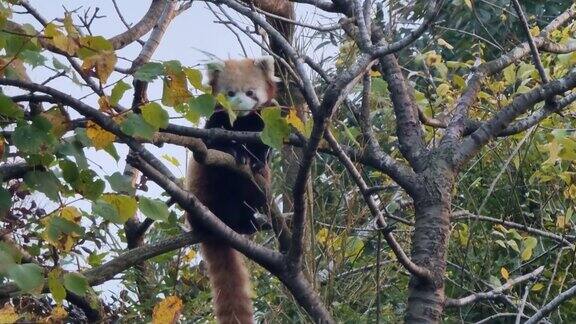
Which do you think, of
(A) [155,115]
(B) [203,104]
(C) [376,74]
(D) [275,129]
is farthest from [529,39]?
(A) [155,115]

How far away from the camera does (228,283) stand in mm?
4008

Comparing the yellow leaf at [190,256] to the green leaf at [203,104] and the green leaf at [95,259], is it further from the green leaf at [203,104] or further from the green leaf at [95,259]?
the green leaf at [203,104]

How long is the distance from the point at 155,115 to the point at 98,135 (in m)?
0.23

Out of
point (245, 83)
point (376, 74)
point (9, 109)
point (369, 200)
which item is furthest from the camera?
point (245, 83)

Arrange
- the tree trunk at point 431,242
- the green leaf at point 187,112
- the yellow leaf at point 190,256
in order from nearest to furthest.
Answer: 1. the green leaf at point 187,112
2. the tree trunk at point 431,242
3. the yellow leaf at point 190,256

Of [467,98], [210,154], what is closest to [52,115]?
[210,154]

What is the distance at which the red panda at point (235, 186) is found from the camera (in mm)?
3934

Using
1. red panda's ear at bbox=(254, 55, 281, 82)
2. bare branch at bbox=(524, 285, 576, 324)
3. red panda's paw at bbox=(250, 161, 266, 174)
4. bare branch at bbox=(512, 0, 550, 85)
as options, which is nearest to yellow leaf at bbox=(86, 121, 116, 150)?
bare branch at bbox=(524, 285, 576, 324)

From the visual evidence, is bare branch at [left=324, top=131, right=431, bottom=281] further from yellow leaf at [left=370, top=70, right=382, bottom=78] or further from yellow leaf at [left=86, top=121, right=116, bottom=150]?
yellow leaf at [left=370, top=70, right=382, bottom=78]

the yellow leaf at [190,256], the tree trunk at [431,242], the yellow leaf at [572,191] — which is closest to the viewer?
the tree trunk at [431,242]

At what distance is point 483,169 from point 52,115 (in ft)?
8.26

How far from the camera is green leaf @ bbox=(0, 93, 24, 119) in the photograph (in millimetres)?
2314

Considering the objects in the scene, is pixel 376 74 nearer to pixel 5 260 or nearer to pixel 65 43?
pixel 65 43

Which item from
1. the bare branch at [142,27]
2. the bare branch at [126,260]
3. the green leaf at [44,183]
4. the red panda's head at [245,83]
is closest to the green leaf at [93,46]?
the green leaf at [44,183]
